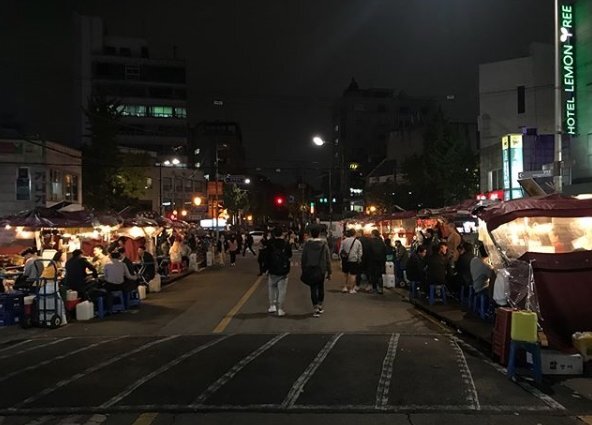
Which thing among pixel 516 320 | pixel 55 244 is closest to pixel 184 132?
pixel 55 244

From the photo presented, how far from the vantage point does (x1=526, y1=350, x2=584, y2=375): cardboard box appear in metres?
7.68

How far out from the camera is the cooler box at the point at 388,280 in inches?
755

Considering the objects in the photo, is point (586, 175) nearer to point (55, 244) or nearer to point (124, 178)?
point (55, 244)

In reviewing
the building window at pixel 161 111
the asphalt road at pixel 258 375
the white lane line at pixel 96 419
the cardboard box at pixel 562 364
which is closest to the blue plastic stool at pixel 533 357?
the asphalt road at pixel 258 375

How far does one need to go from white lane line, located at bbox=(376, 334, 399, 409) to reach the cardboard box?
6.52ft

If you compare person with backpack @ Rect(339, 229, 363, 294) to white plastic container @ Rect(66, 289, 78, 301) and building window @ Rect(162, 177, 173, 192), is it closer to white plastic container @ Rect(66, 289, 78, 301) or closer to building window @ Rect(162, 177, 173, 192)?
white plastic container @ Rect(66, 289, 78, 301)

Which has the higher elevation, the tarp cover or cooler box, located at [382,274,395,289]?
the tarp cover

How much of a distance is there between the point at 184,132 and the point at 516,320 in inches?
3183

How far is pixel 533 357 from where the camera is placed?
24.0 ft

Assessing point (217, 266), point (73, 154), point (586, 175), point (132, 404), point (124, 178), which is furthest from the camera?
point (124, 178)

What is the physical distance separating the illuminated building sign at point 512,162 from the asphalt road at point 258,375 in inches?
682

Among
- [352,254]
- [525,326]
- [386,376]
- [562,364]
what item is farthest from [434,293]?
[386,376]

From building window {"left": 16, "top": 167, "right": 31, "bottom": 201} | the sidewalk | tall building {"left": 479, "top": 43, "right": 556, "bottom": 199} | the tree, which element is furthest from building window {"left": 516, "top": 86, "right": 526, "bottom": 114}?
building window {"left": 16, "top": 167, "right": 31, "bottom": 201}

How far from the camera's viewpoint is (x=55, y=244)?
2105 cm
